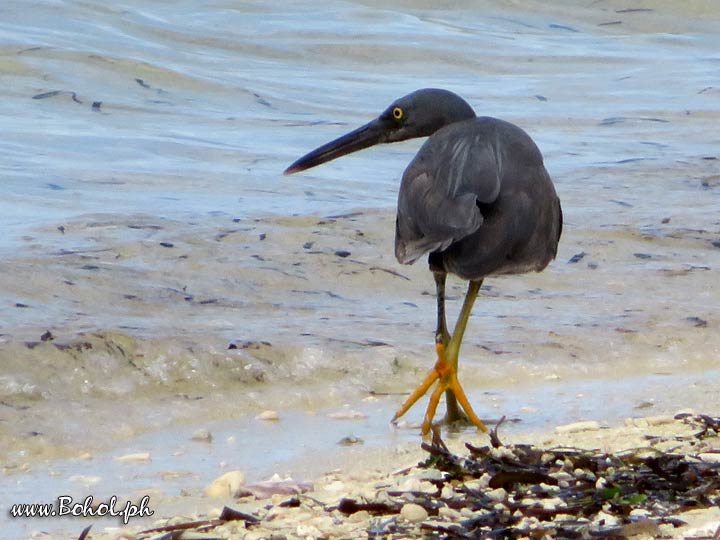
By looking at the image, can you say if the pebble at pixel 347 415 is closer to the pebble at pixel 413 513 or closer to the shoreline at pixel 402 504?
the shoreline at pixel 402 504

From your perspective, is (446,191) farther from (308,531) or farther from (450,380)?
(308,531)

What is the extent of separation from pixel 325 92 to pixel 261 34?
7.70 ft

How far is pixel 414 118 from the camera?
541 centimetres

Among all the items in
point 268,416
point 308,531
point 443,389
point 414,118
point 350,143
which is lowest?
point 268,416

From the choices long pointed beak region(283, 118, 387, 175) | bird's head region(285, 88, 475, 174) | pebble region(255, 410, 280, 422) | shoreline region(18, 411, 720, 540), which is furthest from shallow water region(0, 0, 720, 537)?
bird's head region(285, 88, 475, 174)

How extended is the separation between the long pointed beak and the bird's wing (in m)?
0.71

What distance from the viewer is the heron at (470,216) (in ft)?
14.5

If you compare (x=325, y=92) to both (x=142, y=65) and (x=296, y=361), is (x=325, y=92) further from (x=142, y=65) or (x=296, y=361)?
(x=296, y=361)

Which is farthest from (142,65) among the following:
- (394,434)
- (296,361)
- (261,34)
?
(394,434)

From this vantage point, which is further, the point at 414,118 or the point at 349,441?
the point at 414,118

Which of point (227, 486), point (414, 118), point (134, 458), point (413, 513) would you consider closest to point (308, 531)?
point (413, 513)

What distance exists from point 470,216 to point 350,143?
144cm

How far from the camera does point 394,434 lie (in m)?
4.56

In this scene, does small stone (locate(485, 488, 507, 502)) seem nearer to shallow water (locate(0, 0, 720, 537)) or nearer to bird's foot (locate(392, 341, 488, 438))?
shallow water (locate(0, 0, 720, 537))
